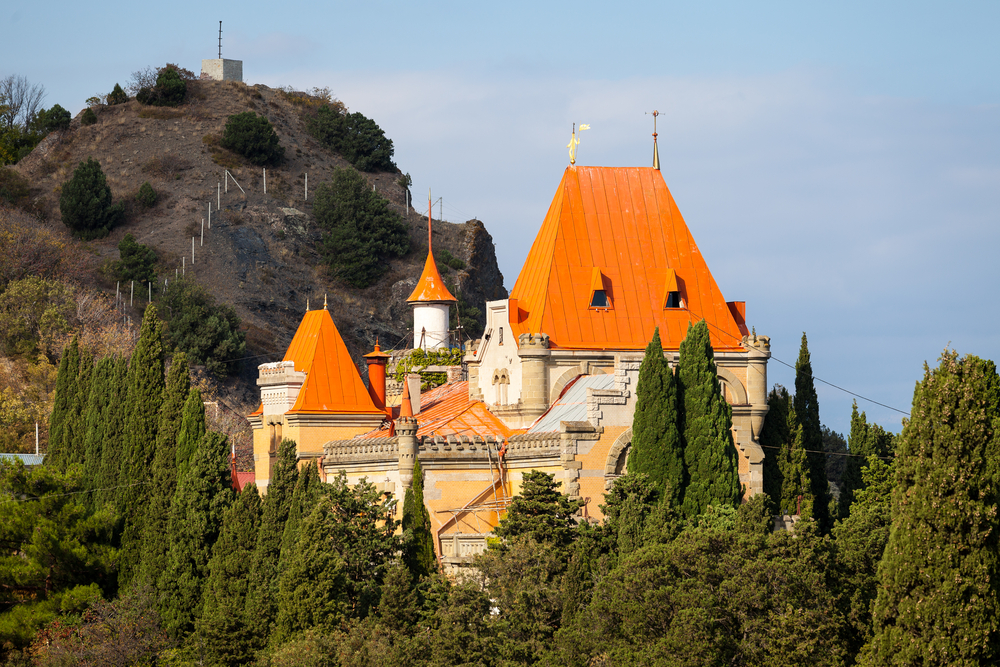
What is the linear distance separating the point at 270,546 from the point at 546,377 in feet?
40.0

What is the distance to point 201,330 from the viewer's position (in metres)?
97.0

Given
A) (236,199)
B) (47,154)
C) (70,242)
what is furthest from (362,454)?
(47,154)

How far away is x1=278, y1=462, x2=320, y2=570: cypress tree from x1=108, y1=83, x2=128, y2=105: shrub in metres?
109

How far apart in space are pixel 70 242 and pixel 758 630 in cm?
9364

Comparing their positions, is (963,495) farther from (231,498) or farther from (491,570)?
(231,498)

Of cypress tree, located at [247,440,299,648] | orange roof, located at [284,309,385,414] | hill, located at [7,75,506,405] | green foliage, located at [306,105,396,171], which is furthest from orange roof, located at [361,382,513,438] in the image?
green foliage, located at [306,105,396,171]

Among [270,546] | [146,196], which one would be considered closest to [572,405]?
[270,546]

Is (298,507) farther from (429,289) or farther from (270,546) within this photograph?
(429,289)

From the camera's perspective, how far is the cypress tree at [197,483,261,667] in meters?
41.0

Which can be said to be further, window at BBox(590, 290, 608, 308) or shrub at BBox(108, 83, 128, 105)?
shrub at BBox(108, 83, 128, 105)

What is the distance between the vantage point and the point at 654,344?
43656 mm

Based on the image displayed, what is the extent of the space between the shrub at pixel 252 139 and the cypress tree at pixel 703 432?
96.2 m

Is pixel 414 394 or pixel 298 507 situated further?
pixel 414 394

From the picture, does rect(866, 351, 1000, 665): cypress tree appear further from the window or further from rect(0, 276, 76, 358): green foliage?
rect(0, 276, 76, 358): green foliage
